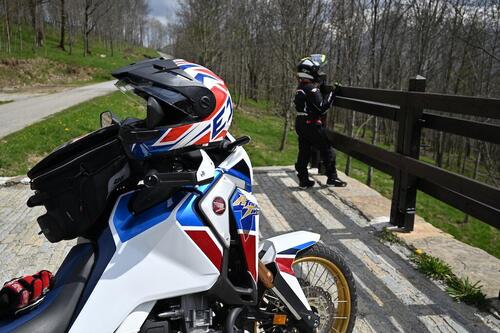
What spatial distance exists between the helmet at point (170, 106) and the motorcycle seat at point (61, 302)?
535mm

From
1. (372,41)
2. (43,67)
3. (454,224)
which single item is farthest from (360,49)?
(43,67)

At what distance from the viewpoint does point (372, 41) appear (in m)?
15.2

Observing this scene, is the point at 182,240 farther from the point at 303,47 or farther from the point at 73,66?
the point at 73,66

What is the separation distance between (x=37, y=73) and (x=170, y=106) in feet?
108

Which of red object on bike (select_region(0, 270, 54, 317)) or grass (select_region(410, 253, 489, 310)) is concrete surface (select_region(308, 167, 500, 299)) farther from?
red object on bike (select_region(0, 270, 54, 317))

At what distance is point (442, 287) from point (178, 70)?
125 inches

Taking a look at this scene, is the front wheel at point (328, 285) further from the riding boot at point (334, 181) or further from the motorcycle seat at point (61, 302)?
the riding boot at point (334, 181)

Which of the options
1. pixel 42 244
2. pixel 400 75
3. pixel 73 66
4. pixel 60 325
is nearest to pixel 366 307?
pixel 60 325

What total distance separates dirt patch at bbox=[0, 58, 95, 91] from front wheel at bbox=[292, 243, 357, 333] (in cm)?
2722

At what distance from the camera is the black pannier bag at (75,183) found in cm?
192

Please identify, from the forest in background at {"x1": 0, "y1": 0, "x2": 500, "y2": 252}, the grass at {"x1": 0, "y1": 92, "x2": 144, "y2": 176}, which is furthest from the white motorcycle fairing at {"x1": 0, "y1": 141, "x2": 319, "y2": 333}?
the forest in background at {"x1": 0, "y1": 0, "x2": 500, "y2": 252}

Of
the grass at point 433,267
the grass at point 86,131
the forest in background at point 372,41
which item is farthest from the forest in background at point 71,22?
the grass at point 433,267

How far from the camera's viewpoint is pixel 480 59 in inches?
964

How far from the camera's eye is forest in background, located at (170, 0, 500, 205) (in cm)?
1451
